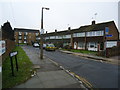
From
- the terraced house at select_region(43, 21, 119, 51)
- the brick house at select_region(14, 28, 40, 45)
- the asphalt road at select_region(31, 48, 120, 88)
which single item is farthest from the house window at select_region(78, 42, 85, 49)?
the brick house at select_region(14, 28, 40, 45)

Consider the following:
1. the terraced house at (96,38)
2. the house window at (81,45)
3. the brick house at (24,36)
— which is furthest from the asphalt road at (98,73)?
the brick house at (24,36)

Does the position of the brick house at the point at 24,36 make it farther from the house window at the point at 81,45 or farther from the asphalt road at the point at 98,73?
the asphalt road at the point at 98,73

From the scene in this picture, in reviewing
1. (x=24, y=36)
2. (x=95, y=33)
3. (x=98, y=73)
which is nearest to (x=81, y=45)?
(x=95, y=33)

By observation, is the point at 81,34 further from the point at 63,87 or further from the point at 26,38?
the point at 26,38

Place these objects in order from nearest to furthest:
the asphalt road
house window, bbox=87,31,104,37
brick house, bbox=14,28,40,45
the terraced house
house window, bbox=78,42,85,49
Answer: the asphalt road
the terraced house
house window, bbox=87,31,104,37
house window, bbox=78,42,85,49
brick house, bbox=14,28,40,45

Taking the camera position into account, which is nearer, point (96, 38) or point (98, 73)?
point (98, 73)

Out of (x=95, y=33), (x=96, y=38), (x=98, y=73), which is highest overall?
(x=95, y=33)

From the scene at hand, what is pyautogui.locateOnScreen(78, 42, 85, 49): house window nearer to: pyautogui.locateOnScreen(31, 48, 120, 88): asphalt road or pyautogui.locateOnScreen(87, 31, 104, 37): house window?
pyautogui.locateOnScreen(87, 31, 104, 37): house window

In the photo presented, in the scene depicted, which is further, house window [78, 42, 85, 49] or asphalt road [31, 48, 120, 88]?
house window [78, 42, 85, 49]

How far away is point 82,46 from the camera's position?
3109 centimetres

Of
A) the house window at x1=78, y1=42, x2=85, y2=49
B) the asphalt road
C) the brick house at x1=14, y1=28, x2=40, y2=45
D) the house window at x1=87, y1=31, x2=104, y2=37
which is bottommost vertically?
the asphalt road

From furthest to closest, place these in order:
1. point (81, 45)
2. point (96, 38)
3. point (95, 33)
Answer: point (81, 45) → point (95, 33) → point (96, 38)

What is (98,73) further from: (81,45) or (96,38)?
(81,45)

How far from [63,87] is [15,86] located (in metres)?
2.29
